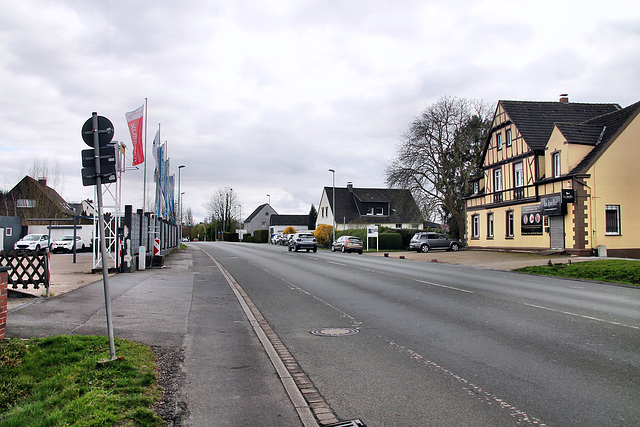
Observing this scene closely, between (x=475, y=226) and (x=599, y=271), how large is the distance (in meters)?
24.3

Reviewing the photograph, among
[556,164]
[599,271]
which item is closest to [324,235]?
[556,164]

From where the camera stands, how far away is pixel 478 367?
6055 millimetres

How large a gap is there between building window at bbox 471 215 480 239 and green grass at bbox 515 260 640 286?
67.4ft

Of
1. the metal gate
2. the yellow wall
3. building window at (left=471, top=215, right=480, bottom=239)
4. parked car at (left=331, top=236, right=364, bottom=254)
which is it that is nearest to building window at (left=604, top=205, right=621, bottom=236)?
the yellow wall

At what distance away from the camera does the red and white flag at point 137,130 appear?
72.4ft

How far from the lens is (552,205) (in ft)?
97.5

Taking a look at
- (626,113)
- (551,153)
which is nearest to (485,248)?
(551,153)

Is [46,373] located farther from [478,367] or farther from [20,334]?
[478,367]

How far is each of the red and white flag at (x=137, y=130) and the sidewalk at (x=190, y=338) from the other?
859 centimetres

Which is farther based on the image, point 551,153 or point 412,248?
point 412,248

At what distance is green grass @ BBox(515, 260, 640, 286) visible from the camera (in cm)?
1703

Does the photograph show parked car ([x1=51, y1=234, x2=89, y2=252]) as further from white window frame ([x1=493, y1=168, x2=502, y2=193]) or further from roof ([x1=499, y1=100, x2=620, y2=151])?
roof ([x1=499, y1=100, x2=620, y2=151])

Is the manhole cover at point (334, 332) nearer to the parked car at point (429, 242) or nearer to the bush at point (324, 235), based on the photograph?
the parked car at point (429, 242)

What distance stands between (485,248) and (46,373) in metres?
38.0
